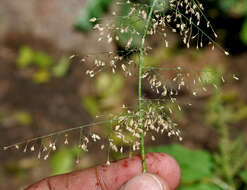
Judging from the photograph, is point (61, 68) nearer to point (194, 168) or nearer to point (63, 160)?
point (63, 160)

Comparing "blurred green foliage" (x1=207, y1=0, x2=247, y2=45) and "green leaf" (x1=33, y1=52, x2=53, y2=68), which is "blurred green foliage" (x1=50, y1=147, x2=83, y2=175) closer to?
"green leaf" (x1=33, y1=52, x2=53, y2=68)

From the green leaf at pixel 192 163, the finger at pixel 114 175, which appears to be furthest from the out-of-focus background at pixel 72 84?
the finger at pixel 114 175

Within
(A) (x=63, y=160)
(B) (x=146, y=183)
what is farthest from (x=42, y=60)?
(B) (x=146, y=183)

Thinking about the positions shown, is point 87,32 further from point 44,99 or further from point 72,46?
point 44,99

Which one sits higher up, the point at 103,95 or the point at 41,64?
the point at 41,64

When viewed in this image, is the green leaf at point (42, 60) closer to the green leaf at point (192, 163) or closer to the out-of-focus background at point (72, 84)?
the out-of-focus background at point (72, 84)
